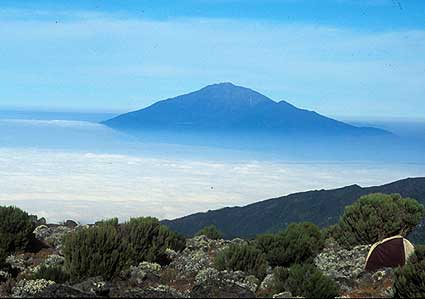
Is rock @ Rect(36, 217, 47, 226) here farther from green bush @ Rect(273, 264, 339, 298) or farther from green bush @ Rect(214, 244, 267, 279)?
green bush @ Rect(273, 264, 339, 298)

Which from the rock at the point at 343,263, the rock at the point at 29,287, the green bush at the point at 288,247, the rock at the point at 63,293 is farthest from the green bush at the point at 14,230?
the rock at the point at 63,293

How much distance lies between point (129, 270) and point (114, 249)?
708mm

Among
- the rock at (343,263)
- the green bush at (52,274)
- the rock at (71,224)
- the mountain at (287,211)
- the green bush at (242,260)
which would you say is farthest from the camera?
the mountain at (287,211)

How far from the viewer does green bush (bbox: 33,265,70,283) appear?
1667 cm

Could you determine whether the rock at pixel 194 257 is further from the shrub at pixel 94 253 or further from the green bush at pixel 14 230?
the green bush at pixel 14 230

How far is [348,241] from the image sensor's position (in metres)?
26.4

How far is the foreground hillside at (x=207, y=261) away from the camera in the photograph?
50.5ft

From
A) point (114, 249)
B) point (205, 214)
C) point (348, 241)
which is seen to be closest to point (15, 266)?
point (114, 249)

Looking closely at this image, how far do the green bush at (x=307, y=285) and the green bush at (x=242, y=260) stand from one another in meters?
3.60

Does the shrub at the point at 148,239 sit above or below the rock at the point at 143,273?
above

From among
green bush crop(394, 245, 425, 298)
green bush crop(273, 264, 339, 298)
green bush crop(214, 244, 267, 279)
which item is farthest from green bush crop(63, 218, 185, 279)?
green bush crop(394, 245, 425, 298)

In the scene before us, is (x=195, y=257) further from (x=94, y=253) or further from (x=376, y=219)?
(x=376, y=219)

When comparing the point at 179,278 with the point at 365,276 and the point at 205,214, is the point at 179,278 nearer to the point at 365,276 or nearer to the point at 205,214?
the point at 365,276

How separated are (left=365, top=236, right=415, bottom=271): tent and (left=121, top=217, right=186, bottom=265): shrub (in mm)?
6215
